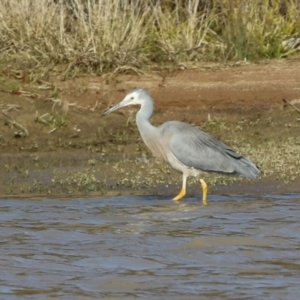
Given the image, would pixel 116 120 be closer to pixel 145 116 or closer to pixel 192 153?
pixel 145 116

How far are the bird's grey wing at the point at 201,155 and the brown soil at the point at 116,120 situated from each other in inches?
18.3

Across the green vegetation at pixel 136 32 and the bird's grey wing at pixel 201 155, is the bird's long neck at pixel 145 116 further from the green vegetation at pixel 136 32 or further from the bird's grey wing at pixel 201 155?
the green vegetation at pixel 136 32

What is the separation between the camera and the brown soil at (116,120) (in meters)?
9.16

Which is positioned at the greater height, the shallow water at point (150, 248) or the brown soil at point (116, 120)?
the brown soil at point (116, 120)

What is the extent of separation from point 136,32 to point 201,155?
3.71 metres

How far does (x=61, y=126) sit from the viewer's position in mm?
10688

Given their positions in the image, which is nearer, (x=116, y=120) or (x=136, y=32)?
(x=116, y=120)

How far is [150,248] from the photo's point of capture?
21.9 feet

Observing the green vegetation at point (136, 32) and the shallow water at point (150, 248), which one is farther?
the green vegetation at point (136, 32)

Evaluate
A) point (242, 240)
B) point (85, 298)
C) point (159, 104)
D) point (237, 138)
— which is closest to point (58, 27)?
point (159, 104)

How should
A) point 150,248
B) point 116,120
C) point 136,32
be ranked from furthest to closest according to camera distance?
point 136,32 → point 116,120 → point 150,248

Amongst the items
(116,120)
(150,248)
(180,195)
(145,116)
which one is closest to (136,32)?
(116,120)

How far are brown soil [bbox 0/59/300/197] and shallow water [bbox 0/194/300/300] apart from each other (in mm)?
771

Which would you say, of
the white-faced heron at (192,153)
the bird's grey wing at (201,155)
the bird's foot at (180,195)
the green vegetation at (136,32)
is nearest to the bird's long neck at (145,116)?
the white-faced heron at (192,153)
